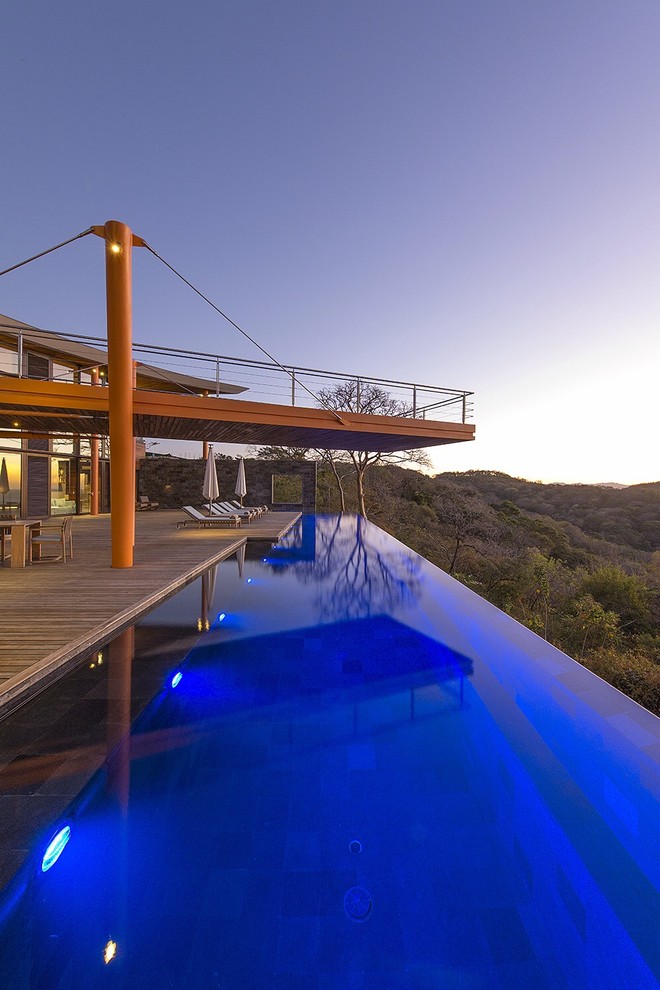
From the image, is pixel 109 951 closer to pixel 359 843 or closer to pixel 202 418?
pixel 359 843

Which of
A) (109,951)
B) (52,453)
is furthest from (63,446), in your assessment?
(109,951)

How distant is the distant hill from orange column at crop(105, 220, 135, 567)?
29.6m

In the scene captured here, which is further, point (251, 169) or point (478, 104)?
point (251, 169)

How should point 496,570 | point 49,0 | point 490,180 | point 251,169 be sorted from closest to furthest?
point 49,0
point 490,180
point 251,169
point 496,570

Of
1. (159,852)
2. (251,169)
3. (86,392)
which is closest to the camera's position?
(159,852)

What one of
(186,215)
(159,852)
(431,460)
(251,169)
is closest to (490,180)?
(251,169)

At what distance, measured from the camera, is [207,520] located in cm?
1377

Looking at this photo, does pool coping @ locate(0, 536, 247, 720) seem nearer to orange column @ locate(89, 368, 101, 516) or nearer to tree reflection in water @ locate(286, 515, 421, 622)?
tree reflection in water @ locate(286, 515, 421, 622)

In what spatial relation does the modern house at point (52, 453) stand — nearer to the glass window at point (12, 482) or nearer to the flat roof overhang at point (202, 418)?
the glass window at point (12, 482)

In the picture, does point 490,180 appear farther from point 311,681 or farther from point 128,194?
point 311,681

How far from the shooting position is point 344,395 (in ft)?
73.9

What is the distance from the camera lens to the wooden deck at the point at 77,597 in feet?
11.6

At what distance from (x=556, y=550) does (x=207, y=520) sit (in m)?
19.5

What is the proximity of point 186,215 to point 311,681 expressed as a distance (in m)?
17.0
